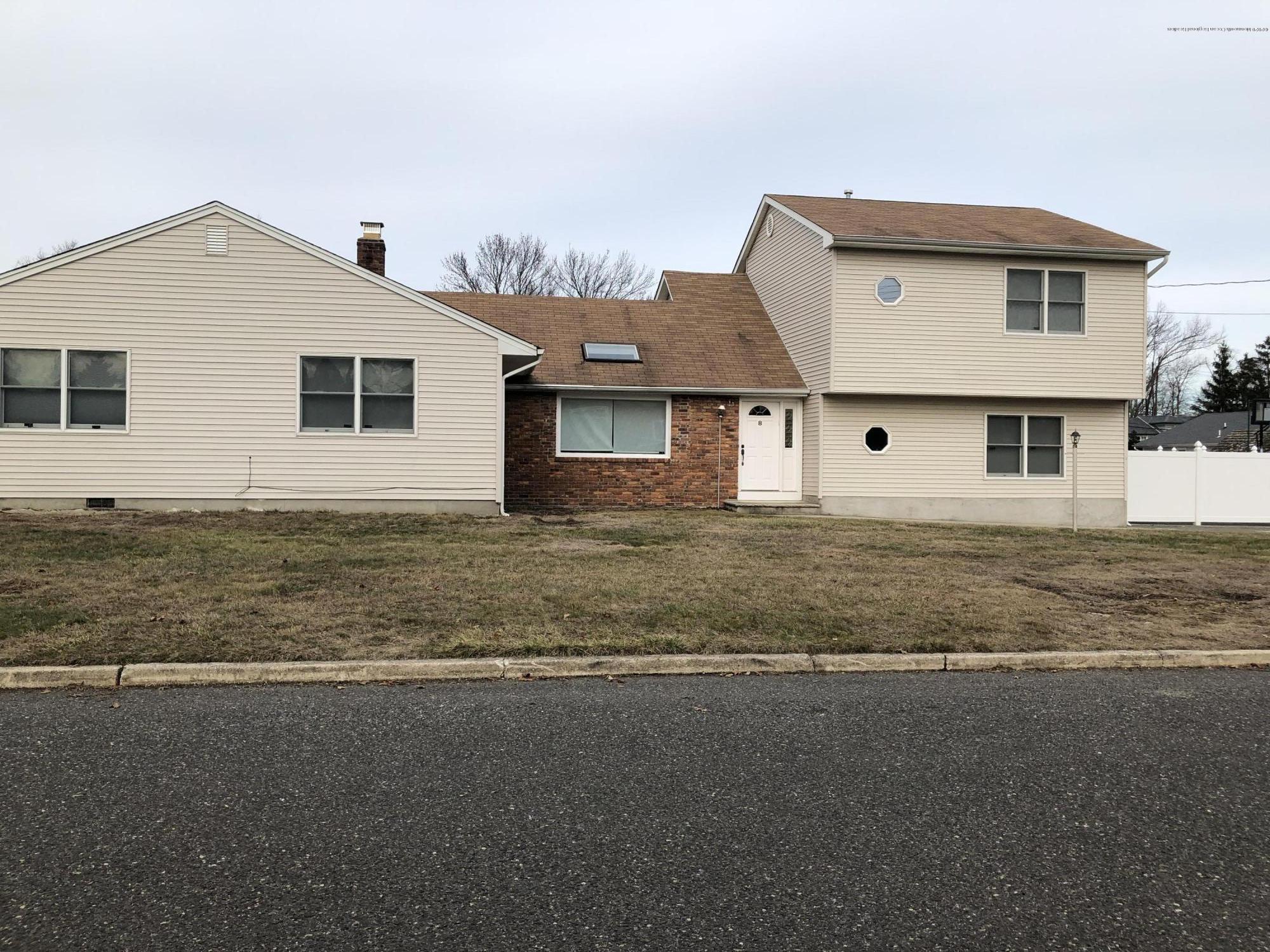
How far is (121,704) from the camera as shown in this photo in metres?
5.45

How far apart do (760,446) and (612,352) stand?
3.66 metres

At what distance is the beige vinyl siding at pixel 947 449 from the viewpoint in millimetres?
19359

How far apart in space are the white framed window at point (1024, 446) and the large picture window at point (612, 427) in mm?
6876

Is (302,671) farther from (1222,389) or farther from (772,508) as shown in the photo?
(1222,389)

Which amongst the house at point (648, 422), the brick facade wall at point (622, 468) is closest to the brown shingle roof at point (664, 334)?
Answer: the house at point (648, 422)

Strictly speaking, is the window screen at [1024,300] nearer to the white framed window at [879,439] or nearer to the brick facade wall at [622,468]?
the white framed window at [879,439]

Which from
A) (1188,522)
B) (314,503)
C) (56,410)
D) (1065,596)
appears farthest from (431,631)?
(1188,522)

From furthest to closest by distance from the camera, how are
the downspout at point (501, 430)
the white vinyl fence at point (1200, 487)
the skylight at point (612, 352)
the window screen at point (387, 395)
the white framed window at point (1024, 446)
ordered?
the white vinyl fence at point (1200, 487), the white framed window at point (1024, 446), the skylight at point (612, 352), the downspout at point (501, 430), the window screen at point (387, 395)

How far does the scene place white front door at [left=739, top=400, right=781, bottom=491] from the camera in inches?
779

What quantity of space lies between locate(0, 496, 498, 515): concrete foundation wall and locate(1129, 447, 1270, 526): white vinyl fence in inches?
570

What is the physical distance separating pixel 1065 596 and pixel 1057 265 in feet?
40.8

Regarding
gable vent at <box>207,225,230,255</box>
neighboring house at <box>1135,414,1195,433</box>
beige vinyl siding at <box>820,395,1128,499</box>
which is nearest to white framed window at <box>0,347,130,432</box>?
gable vent at <box>207,225,230,255</box>

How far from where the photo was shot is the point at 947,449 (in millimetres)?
19734

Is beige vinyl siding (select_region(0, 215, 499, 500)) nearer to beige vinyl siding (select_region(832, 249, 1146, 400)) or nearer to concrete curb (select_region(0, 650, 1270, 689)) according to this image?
beige vinyl siding (select_region(832, 249, 1146, 400))
